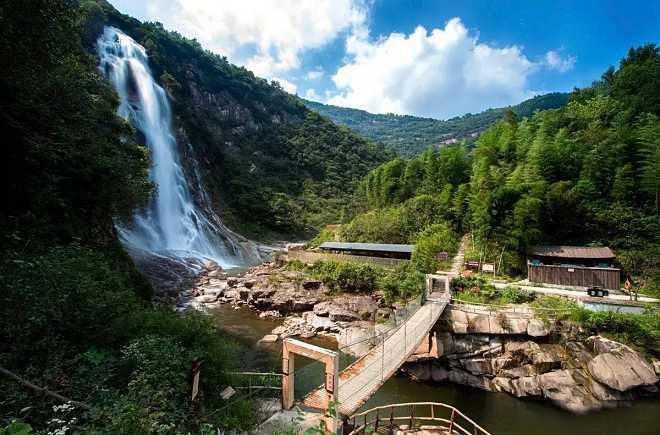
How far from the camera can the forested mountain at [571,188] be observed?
16.9 meters

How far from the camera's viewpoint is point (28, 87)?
668cm

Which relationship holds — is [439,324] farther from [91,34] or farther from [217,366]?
[91,34]

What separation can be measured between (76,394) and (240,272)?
2511 cm

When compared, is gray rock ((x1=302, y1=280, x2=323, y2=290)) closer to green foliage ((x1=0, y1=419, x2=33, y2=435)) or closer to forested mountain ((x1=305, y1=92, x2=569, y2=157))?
green foliage ((x1=0, y1=419, x2=33, y2=435))

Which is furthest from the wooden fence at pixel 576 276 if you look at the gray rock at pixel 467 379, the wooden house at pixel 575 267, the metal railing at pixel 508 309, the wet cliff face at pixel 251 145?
the wet cliff face at pixel 251 145

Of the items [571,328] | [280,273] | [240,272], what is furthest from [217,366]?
[240,272]


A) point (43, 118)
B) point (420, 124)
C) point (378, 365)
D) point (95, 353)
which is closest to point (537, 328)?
point (378, 365)

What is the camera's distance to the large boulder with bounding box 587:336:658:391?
10703mm

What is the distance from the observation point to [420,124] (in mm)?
167500

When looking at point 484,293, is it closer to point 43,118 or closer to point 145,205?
point 43,118

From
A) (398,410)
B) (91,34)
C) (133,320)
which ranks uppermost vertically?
(91,34)

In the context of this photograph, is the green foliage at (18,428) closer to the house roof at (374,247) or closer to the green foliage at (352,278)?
the green foliage at (352,278)

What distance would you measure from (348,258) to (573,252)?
45.6 ft

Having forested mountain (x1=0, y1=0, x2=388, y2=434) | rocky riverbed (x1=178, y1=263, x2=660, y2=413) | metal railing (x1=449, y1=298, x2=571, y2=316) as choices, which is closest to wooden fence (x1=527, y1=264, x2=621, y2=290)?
metal railing (x1=449, y1=298, x2=571, y2=316)
